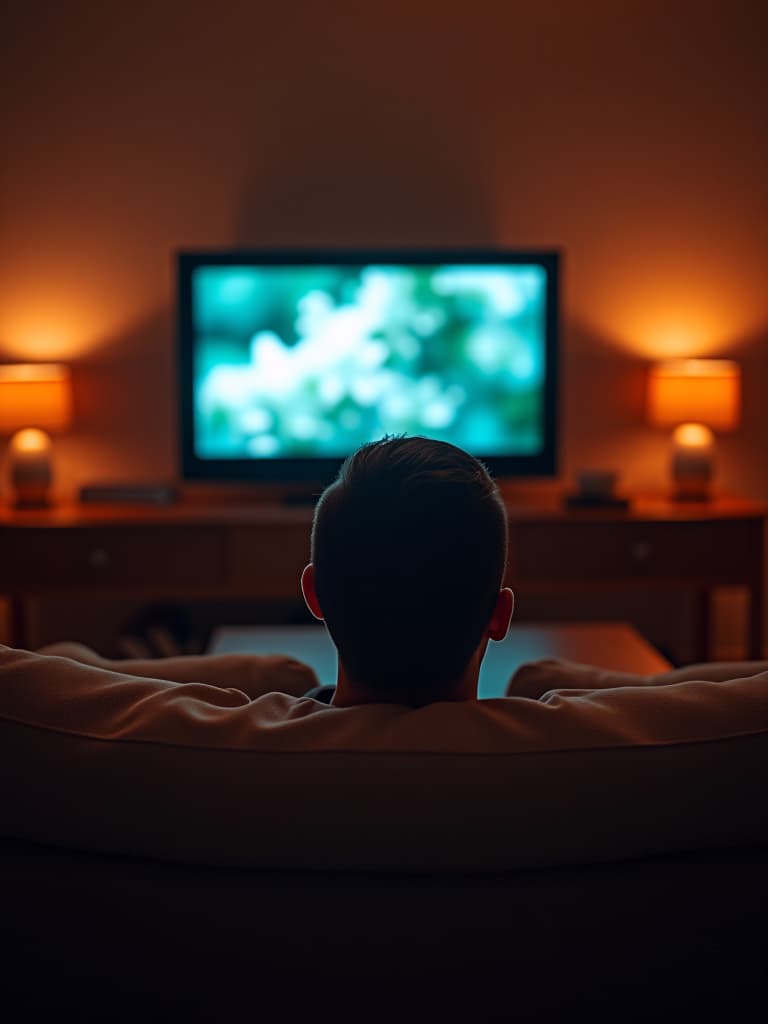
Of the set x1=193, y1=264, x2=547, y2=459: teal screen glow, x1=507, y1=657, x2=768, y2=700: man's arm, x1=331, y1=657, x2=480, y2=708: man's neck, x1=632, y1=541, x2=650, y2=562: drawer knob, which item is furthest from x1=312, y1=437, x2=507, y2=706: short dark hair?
x1=193, y1=264, x2=547, y2=459: teal screen glow

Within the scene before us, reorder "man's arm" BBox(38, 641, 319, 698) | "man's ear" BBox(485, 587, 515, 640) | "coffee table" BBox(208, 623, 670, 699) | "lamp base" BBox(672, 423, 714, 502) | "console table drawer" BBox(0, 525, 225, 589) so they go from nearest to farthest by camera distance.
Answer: "man's ear" BBox(485, 587, 515, 640), "man's arm" BBox(38, 641, 319, 698), "coffee table" BBox(208, 623, 670, 699), "console table drawer" BBox(0, 525, 225, 589), "lamp base" BBox(672, 423, 714, 502)

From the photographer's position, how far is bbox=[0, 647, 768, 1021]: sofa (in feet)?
2.43

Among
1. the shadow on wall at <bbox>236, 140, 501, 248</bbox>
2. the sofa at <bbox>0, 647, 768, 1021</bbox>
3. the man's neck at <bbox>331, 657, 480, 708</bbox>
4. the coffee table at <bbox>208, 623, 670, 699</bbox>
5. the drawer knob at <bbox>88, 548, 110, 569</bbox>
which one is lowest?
the coffee table at <bbox>208, 623, 670, 699</bbox>

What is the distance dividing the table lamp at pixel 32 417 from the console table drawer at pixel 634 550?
5.20ft

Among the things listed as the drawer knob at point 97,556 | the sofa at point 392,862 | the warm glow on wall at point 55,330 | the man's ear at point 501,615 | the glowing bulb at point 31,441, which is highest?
the warm glow on wall at point 55,330

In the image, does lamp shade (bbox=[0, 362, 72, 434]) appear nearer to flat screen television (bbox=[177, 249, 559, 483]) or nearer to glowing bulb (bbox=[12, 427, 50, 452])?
glowing bulb (bbox=[12, 427, 50, 452])

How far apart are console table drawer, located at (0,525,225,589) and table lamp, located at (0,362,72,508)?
0.25 metres

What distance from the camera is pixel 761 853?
2.49 ft

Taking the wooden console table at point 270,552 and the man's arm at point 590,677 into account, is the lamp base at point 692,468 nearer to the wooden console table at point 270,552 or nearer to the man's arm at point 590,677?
the wooden console table at point 270,552

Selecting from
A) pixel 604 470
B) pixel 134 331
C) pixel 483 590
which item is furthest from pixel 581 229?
pixel 483 590

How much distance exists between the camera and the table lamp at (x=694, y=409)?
369cm

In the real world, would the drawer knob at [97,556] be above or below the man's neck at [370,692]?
below

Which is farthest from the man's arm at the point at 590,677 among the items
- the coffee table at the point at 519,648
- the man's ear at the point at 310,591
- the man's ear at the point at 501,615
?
the coffee table at the point at 519,648

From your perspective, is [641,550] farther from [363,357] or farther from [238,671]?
[238,671]
